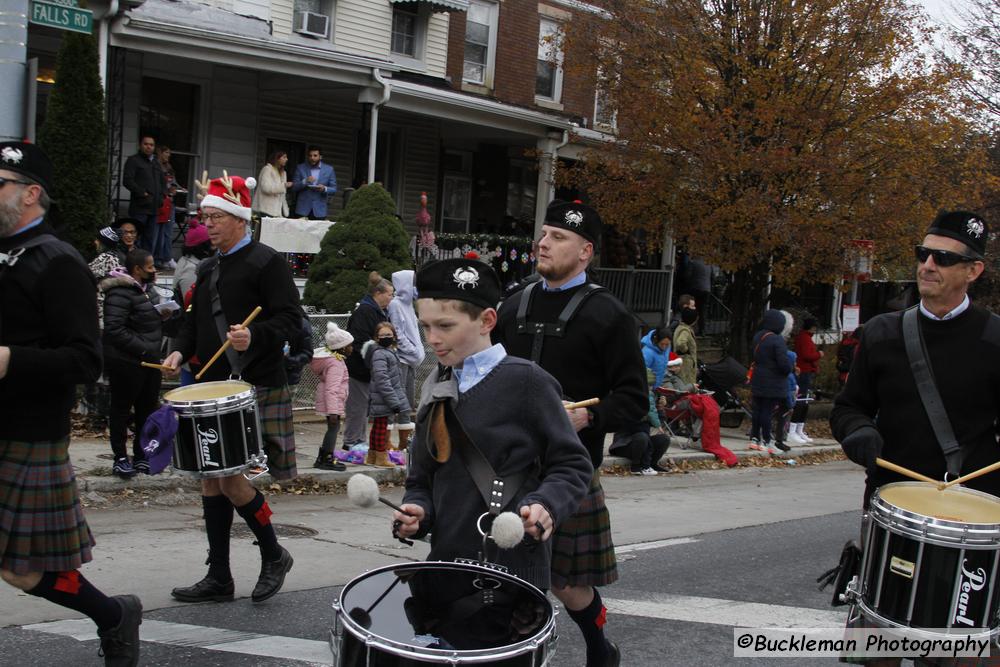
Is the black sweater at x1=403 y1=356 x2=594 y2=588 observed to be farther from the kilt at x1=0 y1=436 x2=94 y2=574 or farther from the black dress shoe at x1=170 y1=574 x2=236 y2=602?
the black dress shoe at x1=170 y1=574 x2=236 y2=602

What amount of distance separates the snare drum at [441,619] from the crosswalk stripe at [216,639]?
2.01 m

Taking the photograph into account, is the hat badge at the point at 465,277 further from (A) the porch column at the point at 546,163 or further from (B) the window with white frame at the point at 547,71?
(B) the window with white frame at the point at 547,71

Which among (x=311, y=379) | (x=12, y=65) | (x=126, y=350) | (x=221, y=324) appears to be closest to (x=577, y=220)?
(x=221, y=324)

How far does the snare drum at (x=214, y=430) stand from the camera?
17.8ft

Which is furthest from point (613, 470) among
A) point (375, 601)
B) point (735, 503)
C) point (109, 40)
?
point (375, 601)

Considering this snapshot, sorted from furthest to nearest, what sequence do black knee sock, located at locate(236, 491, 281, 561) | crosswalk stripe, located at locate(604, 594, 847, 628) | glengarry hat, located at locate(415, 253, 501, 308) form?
crosswalk stripe, located at locate(604, 594, 847, 628) < black knee sock, located at locate(236, 491, 281, 561) < glengarry hat, located at locate(415, 253, 501, 308)

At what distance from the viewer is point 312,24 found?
19203mm

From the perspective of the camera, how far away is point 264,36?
55.2ft

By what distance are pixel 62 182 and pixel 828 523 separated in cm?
983

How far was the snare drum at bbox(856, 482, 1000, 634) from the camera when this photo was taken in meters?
3.65

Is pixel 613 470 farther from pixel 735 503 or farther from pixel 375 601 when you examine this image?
pixel 375 601

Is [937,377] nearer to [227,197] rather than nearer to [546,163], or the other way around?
[227,197]

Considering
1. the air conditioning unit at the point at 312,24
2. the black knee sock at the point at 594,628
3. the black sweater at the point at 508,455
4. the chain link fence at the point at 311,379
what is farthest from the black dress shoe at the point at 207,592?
the air conditioning unit at the point at 312,24

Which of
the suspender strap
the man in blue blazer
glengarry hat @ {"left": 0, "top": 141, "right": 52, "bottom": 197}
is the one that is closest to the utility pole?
the suspender strap
